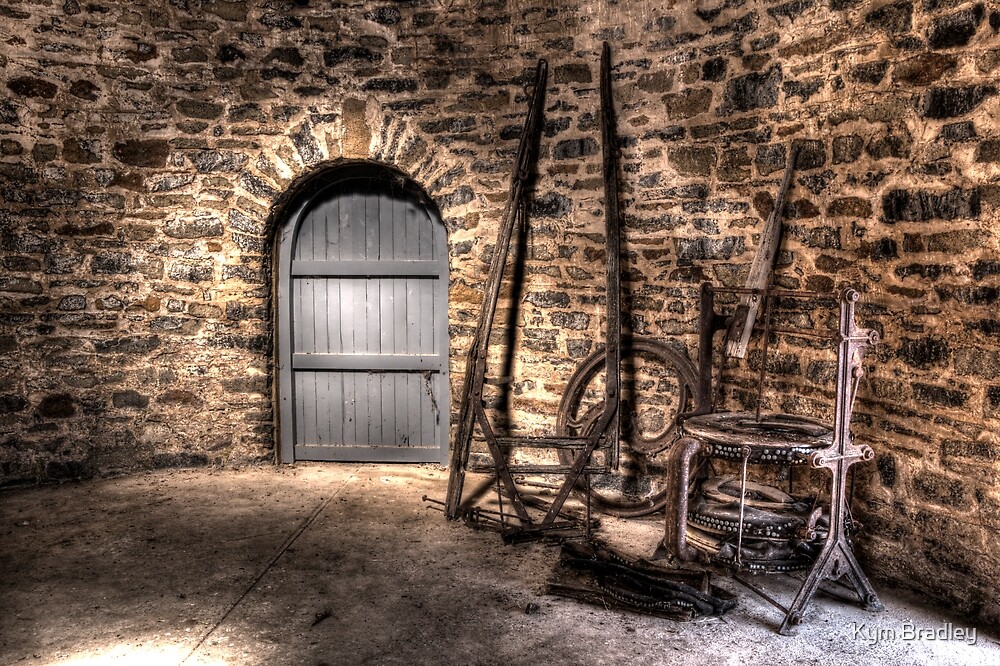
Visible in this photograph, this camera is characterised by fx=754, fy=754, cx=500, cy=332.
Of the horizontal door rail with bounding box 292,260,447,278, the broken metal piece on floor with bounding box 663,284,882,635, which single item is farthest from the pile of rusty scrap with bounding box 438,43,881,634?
the horizontal door rail with bounding box 292,260,447,278

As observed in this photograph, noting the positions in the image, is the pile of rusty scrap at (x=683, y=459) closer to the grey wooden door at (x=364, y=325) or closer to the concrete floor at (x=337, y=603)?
the concrete floor at (x=337, y=603)

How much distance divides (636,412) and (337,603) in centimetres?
225

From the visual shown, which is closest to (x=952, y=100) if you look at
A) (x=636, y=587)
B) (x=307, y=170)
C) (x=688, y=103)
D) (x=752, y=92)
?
(x=752, y=92)

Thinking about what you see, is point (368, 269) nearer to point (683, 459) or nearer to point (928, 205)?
point (683, 459)

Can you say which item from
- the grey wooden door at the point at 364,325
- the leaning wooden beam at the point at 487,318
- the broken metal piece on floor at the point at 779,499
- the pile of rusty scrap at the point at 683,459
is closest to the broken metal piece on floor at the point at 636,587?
the pile of rusty scrap at the point at 683,459

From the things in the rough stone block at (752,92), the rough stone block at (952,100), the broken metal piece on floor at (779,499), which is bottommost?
the broken metal piece on floor at (779,499)

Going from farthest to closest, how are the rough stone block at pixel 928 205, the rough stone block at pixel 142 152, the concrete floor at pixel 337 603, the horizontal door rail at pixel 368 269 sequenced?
the horizontal door rail at pixel 368 269 → the rough stone block at pixel 142 152 → the rough stone block at pixel 928 205 → the concrete floor at pixel 337 603

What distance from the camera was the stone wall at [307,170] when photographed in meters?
4.32

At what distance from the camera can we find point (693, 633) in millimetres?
3133

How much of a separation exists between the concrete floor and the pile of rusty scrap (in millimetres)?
171

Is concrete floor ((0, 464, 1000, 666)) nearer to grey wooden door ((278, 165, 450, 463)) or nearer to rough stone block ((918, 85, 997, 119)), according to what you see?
grey wooden door ((278, 165, 450, 463))

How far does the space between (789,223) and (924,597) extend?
1.95 meters

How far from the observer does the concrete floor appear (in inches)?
117

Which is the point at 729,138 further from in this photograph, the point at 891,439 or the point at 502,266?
the point at 891,439
